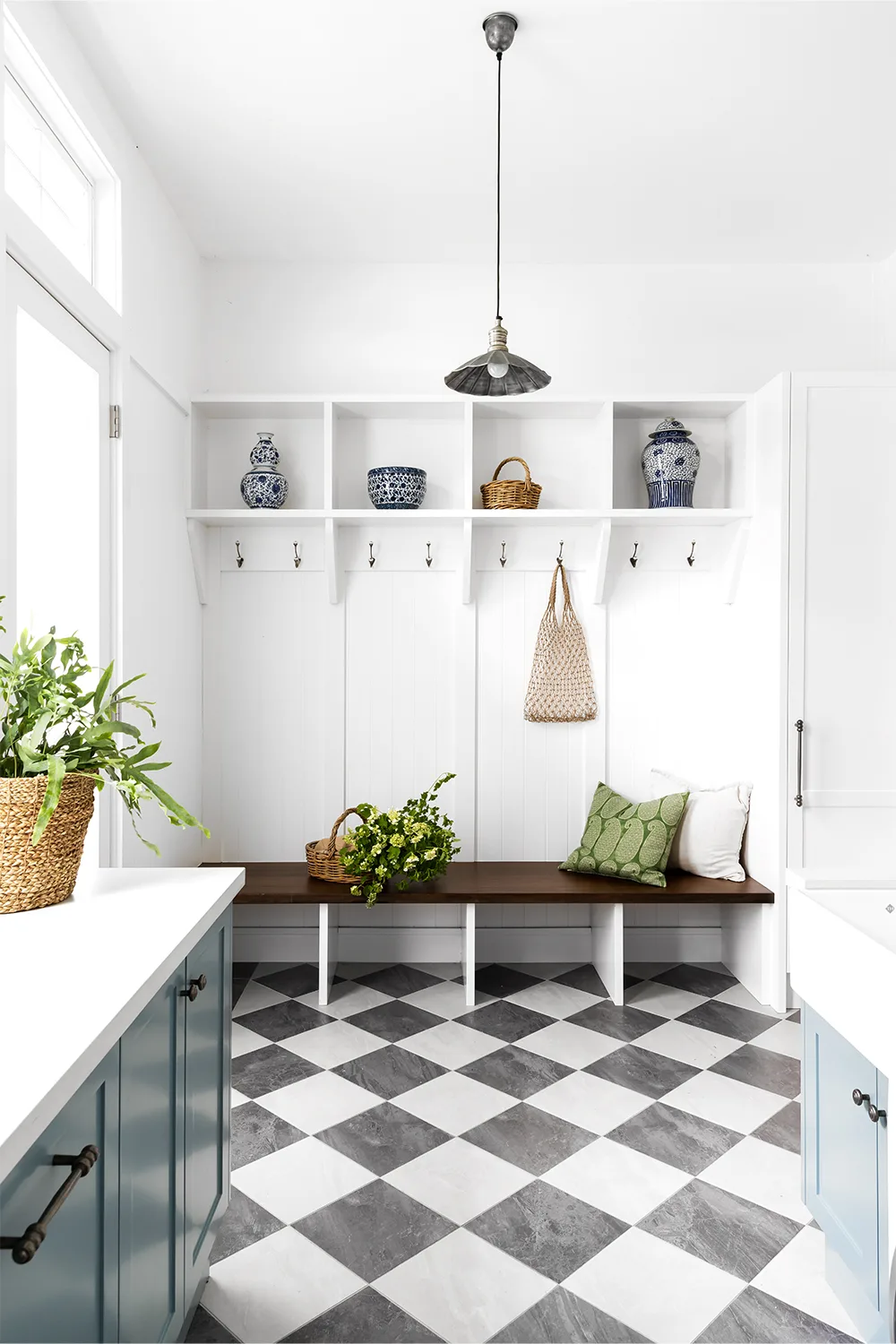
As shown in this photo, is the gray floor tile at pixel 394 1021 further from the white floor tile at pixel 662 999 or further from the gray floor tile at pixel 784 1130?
the gray floor tile at pixel 784 1130

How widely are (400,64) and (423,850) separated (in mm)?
2388

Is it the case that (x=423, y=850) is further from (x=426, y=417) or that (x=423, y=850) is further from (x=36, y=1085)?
(x=36, y=1085)

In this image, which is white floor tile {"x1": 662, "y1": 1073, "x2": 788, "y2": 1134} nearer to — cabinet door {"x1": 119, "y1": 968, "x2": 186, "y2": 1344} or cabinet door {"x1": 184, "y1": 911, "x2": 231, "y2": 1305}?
cabinet door {"x1": 184, "y1": 911, "x2": 231, "y2": 1305}

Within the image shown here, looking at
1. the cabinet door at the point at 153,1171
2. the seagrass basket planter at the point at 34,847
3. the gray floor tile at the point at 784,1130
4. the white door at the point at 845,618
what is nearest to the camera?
the cabinet door at the point at 153,1171

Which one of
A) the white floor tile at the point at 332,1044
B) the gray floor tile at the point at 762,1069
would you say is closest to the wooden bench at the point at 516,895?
the white floor tile at the point at 332,1044

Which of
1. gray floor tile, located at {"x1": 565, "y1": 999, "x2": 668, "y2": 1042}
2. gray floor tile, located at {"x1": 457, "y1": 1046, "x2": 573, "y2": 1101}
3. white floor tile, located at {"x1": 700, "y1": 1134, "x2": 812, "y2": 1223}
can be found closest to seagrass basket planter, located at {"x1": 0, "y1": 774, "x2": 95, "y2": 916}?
gray floor tile, located at {"x1": 457, "y1": 1046, "x2": 573, "y2": 1101}

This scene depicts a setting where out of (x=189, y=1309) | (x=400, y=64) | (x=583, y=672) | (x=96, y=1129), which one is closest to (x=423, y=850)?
(x=583, y=672)

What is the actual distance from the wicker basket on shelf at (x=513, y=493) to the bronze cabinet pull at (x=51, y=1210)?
261cm

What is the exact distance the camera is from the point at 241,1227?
1.86 metres

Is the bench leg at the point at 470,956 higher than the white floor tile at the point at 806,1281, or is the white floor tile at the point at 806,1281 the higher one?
the bench leg at the point at 470,956

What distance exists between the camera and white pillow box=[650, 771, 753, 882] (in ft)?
10.5

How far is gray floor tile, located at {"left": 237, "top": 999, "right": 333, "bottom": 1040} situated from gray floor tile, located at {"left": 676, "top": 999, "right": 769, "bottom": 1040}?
1.29m

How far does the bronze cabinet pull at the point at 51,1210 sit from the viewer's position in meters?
0.79

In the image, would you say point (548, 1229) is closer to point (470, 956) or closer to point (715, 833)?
point (470, 956)
